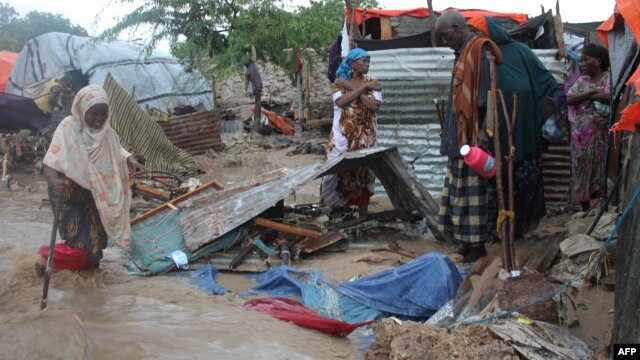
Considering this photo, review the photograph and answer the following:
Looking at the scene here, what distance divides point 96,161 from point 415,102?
4.20 metres

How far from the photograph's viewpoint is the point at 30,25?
40.1 m

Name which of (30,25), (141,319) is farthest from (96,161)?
(30,25)

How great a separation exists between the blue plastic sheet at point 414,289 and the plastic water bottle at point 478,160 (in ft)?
2.14

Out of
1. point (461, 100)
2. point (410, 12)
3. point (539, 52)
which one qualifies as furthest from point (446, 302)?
point (410, 12)

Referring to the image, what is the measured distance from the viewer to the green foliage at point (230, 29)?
1573cm

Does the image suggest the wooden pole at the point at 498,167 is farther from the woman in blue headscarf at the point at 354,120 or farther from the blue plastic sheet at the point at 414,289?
the woman in blue headscarf at the point at 354,120

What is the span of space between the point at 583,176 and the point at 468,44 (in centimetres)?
214

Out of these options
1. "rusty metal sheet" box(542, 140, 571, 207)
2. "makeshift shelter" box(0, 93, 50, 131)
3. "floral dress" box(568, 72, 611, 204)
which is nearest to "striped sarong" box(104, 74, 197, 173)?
"makeshift shelter" box(0, 93, 50, 131)

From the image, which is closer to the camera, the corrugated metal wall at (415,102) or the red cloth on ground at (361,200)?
the red cloth on ground at (361,200)

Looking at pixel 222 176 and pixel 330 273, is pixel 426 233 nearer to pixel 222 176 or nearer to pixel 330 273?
pixel 330 273

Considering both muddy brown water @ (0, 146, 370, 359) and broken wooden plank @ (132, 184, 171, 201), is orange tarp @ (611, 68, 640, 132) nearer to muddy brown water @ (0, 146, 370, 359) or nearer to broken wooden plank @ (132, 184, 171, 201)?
muddy brown water @ (0, 146, 370, 359)

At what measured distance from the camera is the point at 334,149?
6043 millimetres

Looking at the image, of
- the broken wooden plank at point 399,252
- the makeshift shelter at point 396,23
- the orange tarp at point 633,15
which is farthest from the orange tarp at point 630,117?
the makeshift shelter at point 396,23

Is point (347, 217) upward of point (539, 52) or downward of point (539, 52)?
downward
